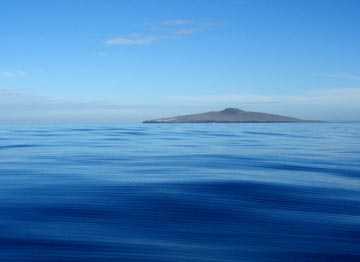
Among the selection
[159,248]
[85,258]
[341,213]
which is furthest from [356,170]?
[85,258]

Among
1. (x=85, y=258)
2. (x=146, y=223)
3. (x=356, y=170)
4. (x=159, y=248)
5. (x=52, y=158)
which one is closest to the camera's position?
(x=85, y=258)

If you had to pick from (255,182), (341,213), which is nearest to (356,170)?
(255,182)

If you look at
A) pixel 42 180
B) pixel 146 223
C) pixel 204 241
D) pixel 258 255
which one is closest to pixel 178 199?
pixel 146 223

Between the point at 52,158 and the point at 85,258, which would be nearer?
the point at 85,258

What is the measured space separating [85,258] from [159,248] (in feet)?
2.70

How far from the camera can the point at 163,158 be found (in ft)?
40.4

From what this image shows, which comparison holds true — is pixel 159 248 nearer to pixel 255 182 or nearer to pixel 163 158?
pixel 255 182

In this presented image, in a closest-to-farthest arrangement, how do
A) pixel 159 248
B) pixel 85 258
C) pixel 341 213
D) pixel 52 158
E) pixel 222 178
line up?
pixel 85 258 < pixel 159 248 < pixel 341 213 < pixel 222 178 < pixel 52 158

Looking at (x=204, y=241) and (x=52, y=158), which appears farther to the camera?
(x=52, y=158)

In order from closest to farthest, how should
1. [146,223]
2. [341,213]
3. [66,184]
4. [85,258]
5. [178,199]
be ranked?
[85,258]
[146,223]
[341,213]
[178,199]
[66,184]

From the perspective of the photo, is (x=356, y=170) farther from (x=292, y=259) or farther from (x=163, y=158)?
(x=292, y=259)

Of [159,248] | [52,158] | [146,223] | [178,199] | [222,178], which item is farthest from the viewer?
[52,158]

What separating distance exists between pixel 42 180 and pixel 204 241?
4.93 metres

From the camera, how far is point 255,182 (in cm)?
788
